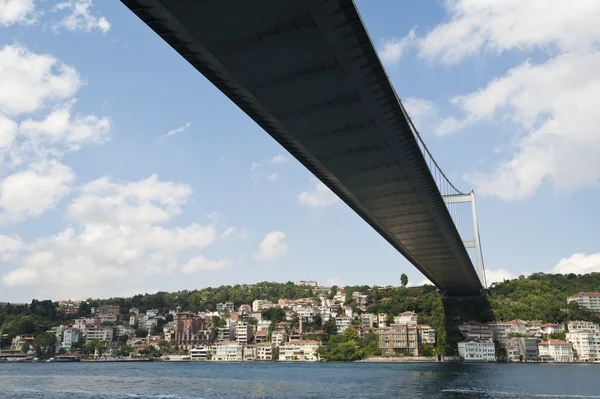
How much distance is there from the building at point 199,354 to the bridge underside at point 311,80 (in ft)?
263

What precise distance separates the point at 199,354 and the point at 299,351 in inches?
849

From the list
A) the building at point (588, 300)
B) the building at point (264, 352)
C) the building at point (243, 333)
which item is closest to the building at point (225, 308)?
the building at point (243, 333)

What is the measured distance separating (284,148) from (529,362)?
6137cm

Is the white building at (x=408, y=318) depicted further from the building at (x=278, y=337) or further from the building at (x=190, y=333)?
the building at (x=190, y=333)

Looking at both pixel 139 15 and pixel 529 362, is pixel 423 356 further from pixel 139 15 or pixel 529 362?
pixel 139 15

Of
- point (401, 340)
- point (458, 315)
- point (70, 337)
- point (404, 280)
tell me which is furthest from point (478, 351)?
point (70, 337)

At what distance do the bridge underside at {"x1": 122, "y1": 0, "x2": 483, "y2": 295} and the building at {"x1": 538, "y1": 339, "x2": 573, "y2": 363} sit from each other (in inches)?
2160

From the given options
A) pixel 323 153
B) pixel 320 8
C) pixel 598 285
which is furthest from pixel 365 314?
pixel 320 8

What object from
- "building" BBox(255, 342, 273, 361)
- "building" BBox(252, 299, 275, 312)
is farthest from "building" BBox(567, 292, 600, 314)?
"building" BBox(252, 299, 275, 312)

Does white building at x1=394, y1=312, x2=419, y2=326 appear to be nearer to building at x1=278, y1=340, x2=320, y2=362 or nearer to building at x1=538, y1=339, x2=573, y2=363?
building at x1=278, y1=340, x2=320, y2=362

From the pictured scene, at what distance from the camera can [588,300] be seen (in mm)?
90438

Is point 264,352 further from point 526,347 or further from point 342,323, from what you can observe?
point 526,347

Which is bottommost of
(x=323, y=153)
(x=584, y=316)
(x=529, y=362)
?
(x=529, y=362)

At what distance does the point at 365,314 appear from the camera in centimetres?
9994
